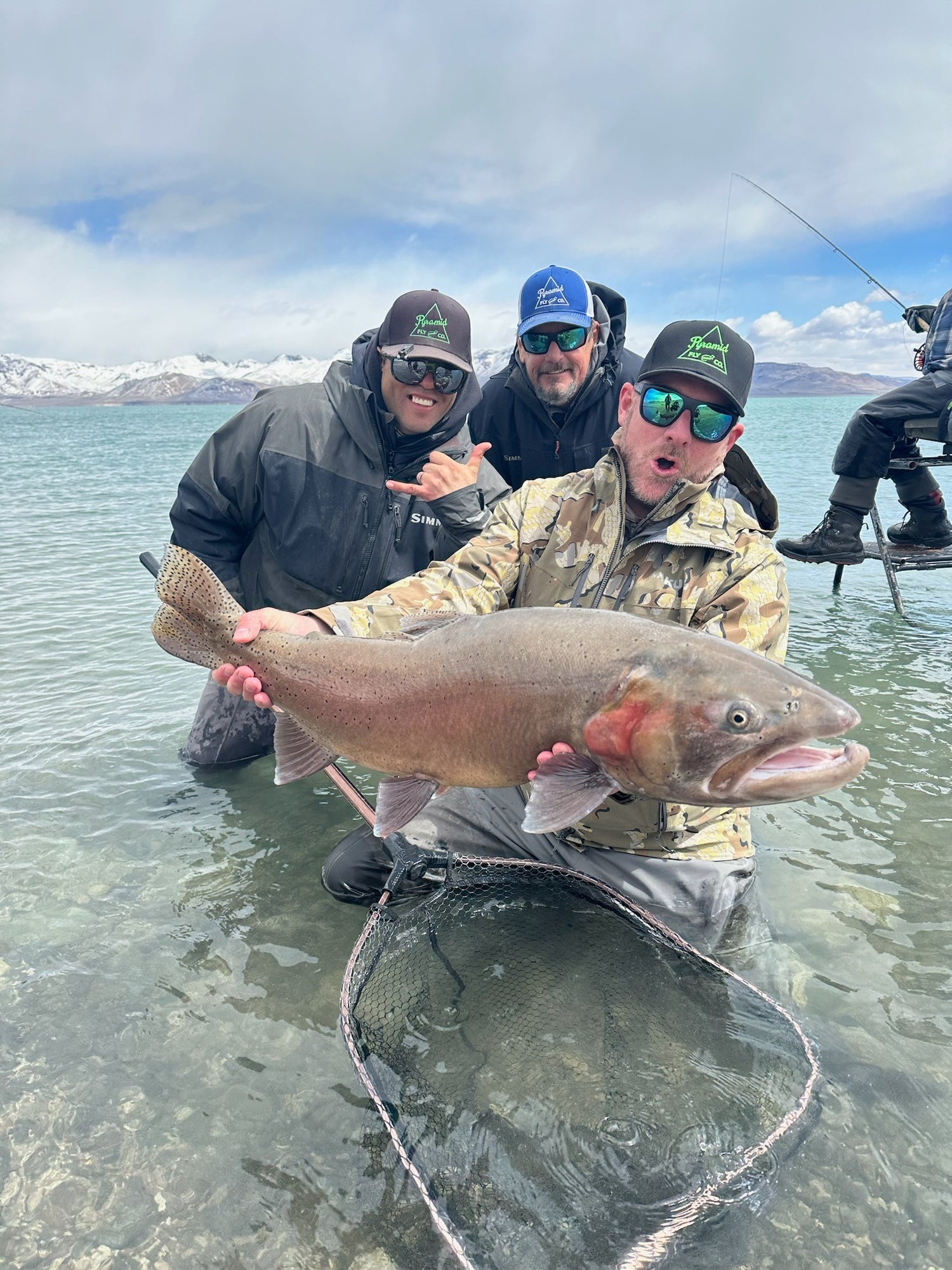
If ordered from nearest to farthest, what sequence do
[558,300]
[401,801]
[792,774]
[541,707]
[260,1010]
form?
1. [792,774]
2. [541,707]
3. [401,801]
4. [260,1010]
5. [558,300]

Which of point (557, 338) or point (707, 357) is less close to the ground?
point (557, 338)

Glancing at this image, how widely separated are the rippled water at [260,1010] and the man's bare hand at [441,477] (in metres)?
2.56

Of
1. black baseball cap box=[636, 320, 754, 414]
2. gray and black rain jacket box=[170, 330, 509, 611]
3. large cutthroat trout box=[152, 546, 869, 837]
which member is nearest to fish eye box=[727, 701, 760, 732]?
large cutthroat trout box=[152, 546, 869, 837]

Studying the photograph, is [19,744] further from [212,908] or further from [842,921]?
[842,921]

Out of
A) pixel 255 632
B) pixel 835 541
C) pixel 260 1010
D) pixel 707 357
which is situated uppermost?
pixel 707 357

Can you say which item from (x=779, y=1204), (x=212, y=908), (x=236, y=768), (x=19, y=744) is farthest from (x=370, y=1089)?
(x=19, y=744)

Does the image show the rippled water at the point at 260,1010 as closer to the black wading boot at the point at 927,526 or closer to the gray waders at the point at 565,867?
the gray waders at the point at 565,867

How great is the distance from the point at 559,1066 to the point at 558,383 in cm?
542

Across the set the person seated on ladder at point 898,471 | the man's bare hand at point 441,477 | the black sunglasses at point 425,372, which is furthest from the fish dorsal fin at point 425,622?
the person seated on ladder at point 898,471

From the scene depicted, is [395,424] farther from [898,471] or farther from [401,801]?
[898,471]

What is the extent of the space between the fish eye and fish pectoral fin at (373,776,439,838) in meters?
1.32

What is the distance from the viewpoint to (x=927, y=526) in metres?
11.5

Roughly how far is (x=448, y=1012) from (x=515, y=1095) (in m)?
0.56

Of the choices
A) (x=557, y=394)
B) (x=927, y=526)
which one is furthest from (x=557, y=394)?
(x=927, y=526)
